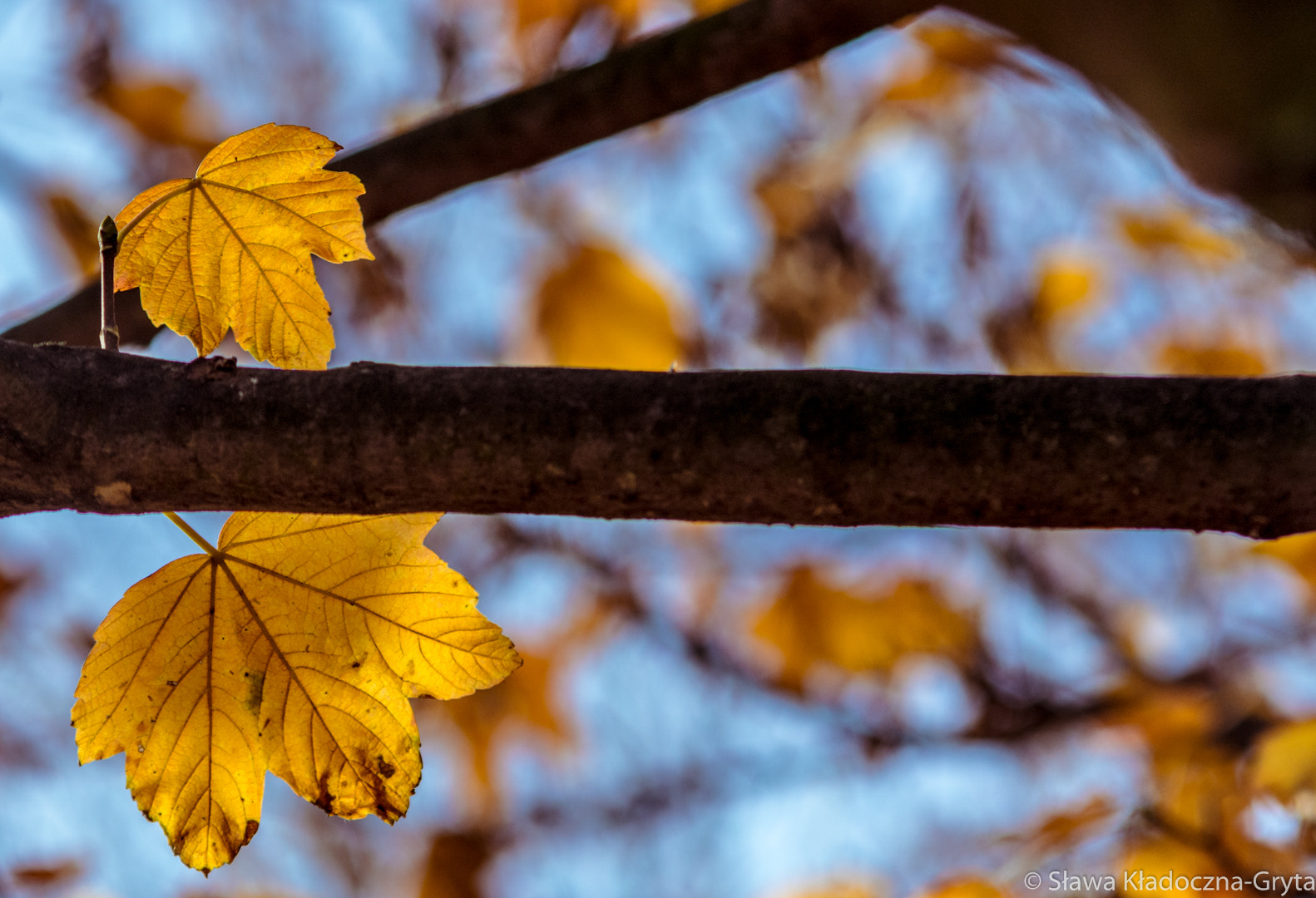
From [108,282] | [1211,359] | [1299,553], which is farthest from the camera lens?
[1211,359]

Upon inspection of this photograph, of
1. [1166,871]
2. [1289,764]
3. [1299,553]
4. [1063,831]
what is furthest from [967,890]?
[1299,553]

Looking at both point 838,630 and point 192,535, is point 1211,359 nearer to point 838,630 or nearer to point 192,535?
point 838,630

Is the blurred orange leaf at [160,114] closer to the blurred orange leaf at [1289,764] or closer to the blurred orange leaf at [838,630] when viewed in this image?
the blurred orange leaf at [838,630]

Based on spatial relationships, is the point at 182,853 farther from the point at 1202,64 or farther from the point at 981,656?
the point at 981,656

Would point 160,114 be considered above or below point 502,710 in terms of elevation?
above

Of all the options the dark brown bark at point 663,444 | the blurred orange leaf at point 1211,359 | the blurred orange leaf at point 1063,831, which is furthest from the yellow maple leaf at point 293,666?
the blurred orange leaf at point 1211,359

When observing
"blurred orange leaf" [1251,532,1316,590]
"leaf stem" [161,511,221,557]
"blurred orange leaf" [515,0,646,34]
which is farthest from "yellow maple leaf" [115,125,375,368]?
"blurred orange leaf" [1251,532,1316,590]

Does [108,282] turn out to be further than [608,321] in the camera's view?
No

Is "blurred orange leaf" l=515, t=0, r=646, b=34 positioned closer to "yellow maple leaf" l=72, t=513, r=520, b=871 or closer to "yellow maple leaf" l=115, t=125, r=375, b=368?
"yellow maple leaf" l=115, t=125, r=375, b=368
